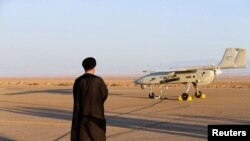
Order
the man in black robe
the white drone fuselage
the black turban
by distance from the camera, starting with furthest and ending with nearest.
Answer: the white drone fuselage
the black turban
the man in black robe

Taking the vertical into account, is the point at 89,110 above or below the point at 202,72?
below

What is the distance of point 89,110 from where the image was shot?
7.58m

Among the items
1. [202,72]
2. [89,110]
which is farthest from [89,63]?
[202,72]

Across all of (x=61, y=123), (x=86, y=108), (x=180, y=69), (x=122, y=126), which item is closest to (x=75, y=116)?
(x=86, y=108)

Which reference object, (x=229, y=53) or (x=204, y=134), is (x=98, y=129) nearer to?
(x=204, y=134)

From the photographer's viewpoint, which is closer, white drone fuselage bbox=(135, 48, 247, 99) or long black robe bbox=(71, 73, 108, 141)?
long black robe bbox=(71, 73, 108, 141)

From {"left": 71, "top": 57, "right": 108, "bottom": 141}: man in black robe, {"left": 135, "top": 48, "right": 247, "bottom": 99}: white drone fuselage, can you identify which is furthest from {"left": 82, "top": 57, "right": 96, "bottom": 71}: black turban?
{"left": 135, "top": 48, "right": 247, "bottom": 99}: white drone fuselage

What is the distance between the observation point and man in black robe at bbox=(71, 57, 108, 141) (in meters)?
7.57

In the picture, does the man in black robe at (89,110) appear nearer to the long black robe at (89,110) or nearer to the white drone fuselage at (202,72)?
the long black robe at (89,110)

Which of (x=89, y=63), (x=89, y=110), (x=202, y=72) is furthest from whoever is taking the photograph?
(x=202, y=72)

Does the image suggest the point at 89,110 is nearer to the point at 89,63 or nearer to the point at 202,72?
the point at 89,63

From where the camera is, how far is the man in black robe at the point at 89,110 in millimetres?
7566

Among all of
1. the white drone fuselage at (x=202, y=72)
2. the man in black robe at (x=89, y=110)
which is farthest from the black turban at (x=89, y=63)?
the white drone fuselage at (x=202, y=72)

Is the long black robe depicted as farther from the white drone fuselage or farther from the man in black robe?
the white drone fuselage
